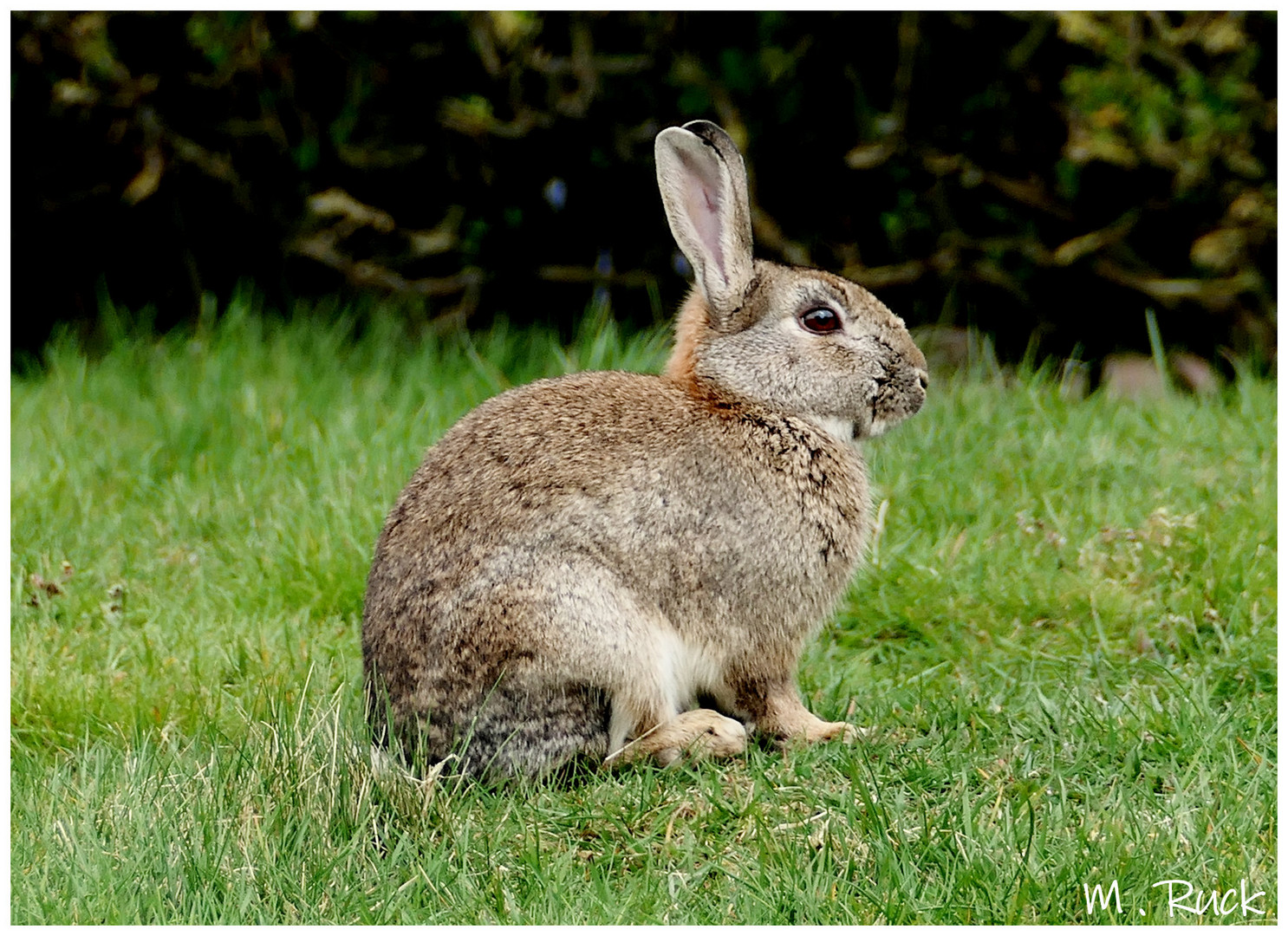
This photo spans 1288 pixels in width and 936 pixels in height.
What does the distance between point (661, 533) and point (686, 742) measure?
50cm

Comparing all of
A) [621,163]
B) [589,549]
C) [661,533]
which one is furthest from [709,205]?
[621,163]

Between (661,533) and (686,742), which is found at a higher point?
(661,533)

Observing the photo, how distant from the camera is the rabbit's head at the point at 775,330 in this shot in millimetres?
4406

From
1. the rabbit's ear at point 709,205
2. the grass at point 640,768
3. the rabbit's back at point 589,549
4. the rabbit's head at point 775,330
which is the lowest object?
the grass at point 640,768

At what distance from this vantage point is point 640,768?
4.00 meters

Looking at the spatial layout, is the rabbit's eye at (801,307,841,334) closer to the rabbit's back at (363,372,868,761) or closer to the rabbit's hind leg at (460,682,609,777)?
the rabbit's back at (363,372,868,761)

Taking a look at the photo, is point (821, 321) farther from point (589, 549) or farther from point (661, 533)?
point (589, 549)

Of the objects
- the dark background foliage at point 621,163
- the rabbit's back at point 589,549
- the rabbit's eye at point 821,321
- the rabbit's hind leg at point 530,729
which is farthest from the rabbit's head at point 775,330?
the dark background foliage at point 621,163

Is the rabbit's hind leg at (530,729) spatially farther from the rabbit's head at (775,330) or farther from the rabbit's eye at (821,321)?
the rabbit's eye at (821,321)

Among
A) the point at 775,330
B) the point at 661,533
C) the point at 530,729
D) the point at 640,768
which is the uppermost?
the point at 775,330

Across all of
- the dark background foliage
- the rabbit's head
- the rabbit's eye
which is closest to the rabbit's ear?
the rabbit's head

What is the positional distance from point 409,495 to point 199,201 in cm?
476

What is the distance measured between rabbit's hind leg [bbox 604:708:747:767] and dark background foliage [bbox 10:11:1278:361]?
10.8 feet

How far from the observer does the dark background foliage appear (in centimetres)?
743
